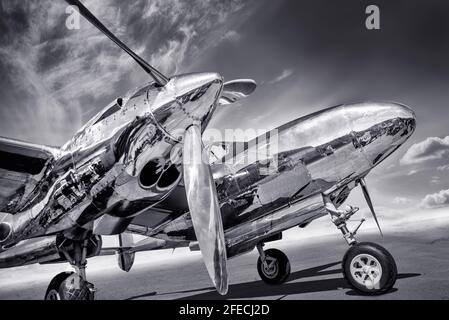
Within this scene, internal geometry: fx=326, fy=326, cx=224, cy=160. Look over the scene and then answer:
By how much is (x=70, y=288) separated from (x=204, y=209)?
342 cm

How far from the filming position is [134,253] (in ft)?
36.7

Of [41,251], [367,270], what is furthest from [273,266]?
[41,251]

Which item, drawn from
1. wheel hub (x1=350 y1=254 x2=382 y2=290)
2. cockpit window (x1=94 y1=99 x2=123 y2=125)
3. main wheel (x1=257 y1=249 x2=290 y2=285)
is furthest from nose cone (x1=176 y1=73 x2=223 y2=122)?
main wheel (x1=257 y1=249 x2=290 y2=285)

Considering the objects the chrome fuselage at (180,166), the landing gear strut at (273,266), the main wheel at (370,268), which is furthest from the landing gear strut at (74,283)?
the landing gear strut at (273,266)

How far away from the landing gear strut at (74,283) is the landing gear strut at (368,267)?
475cm

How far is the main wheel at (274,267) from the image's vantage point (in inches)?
368

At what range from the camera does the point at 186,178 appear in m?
4.73

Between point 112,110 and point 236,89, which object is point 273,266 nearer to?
point 236,89

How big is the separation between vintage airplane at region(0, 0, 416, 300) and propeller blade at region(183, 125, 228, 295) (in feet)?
0.05

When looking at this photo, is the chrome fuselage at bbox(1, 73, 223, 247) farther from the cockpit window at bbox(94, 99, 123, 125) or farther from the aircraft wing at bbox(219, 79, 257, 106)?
the aircraft wing at bbox(219, 79, 257, 106)

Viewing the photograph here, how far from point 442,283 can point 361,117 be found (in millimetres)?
3396

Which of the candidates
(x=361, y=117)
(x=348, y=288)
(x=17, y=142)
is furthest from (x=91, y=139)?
(x=348, y=288)

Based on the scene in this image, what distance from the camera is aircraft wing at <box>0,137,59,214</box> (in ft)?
18.6
